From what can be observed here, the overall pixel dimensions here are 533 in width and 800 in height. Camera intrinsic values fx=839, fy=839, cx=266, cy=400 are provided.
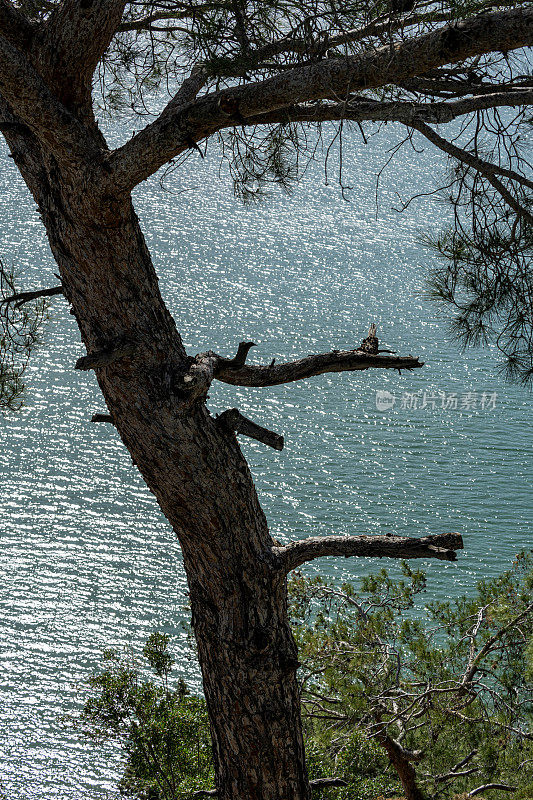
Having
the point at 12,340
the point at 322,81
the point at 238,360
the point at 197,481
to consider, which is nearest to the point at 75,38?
the point at 322,81

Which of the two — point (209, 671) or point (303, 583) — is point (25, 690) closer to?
point (303, 583)

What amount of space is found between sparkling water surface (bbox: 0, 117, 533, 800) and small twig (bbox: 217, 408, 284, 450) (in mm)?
3840

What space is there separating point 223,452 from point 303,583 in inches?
110

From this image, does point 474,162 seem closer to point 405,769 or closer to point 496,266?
point 496,266

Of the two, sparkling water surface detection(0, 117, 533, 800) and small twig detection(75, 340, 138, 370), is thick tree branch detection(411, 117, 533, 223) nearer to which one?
small twig detection(75, 340, 138, 370)

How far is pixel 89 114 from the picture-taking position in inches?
87.1

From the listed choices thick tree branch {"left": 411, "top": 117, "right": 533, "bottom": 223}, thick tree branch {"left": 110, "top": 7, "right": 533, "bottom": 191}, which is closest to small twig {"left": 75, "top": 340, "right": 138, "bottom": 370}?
thick tree branch {"left": 110, "top": 7, "right": 533, "bottom": 191}

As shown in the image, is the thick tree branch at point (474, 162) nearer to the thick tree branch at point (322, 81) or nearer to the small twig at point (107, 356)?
the thick tree branch at point (322, 81)

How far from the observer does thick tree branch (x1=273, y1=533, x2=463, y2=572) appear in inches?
88.5

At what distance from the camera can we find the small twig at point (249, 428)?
7.15 feet

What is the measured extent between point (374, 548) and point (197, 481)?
536mm

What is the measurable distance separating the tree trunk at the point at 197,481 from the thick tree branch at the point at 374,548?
2.4 inches

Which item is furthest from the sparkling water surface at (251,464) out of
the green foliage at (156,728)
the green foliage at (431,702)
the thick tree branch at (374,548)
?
the thick tree branch at (374,548)

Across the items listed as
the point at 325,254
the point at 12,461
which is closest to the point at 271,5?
the point at 12,461
